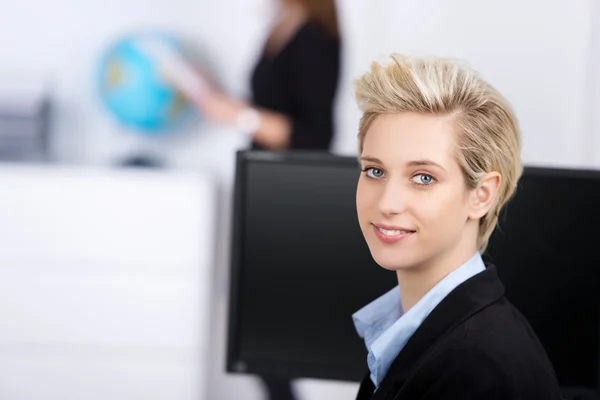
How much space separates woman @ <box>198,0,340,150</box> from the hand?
7cm

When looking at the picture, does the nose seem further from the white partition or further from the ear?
the white partition

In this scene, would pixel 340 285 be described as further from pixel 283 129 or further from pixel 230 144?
pixel 230 144

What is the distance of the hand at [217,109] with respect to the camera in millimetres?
3123

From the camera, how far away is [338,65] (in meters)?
2.96

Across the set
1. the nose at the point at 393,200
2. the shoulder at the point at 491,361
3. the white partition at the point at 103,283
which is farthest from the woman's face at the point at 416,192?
the white partition at the point at 103,283

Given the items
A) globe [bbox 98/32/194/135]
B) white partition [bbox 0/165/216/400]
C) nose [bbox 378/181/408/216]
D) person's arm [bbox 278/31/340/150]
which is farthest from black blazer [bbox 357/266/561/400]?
globe [bbox 98/32/194/135]

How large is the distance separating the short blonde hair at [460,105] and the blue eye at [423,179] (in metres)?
0.04

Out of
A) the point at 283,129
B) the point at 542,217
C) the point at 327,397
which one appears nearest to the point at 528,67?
the point at 283,129

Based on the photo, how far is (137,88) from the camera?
2.99 meters

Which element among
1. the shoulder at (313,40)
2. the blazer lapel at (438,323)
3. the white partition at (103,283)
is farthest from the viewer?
the shoulder at (313,40)

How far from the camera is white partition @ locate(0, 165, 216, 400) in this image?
8.82ft

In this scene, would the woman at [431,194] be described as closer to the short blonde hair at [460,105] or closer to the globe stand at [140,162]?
the short blonde hair at [460,105]

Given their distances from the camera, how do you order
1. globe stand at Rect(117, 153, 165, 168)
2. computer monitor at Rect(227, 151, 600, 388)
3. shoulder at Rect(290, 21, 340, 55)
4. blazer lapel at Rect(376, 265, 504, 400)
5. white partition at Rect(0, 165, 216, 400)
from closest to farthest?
blazer lapel at Rect(376, 265, 504, 400) → computer monitor at Rect(227, 151, 600, 388) → white partition at Rect(0, 165, 216, 400) → shoulder at Rect(290, 21, 340, 55) → globe stand at Rect(117, 153, 165, 168)

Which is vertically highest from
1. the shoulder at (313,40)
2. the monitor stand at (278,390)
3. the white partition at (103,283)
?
the shoulder at (313,40)
